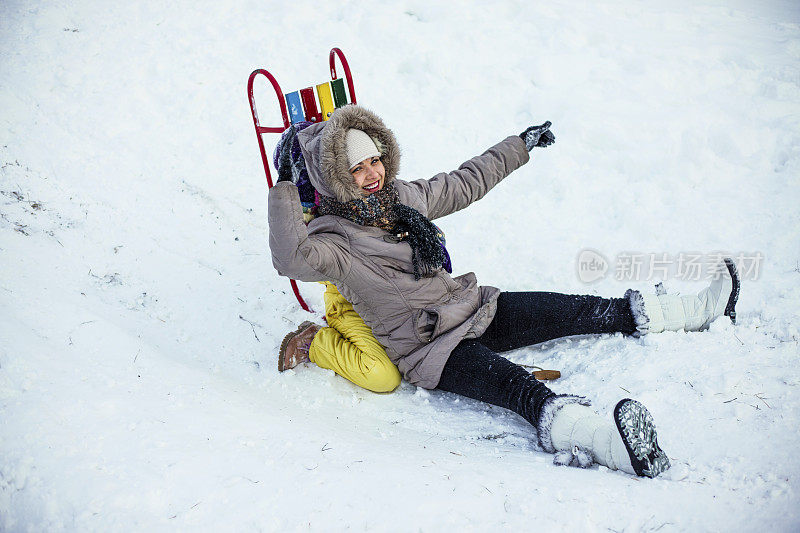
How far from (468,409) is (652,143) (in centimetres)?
277

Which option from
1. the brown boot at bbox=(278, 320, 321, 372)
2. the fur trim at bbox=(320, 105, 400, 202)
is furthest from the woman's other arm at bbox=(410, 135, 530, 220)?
the brown boot at bbox=(278, 320, 321, 372)

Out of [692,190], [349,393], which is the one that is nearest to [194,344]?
[349,393]

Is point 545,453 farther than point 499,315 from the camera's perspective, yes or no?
No

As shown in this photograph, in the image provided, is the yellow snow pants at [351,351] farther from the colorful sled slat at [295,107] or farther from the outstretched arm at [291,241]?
the colorful sled slat at [295,107]

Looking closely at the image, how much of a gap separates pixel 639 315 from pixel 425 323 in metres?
1.06

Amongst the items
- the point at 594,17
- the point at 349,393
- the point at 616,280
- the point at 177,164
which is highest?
the point at 594,17

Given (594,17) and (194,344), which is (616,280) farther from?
(594,17)

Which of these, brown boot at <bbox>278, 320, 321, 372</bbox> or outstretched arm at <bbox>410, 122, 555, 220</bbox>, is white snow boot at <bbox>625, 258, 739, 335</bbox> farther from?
brown boot at <bbox>278, 320, 321, 372</bbox>

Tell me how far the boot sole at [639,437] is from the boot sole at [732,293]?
108cm

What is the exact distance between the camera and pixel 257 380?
2713mm

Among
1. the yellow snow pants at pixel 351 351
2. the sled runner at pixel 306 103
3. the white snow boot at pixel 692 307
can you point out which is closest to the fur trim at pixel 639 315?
the white snow boot at pixel 692 307

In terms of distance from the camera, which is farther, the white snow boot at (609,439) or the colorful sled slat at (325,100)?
the colorful sled slat at (325,100)

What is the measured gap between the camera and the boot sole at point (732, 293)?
2594 millimetres

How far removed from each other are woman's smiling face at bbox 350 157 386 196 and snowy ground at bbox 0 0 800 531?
0.98 meters
